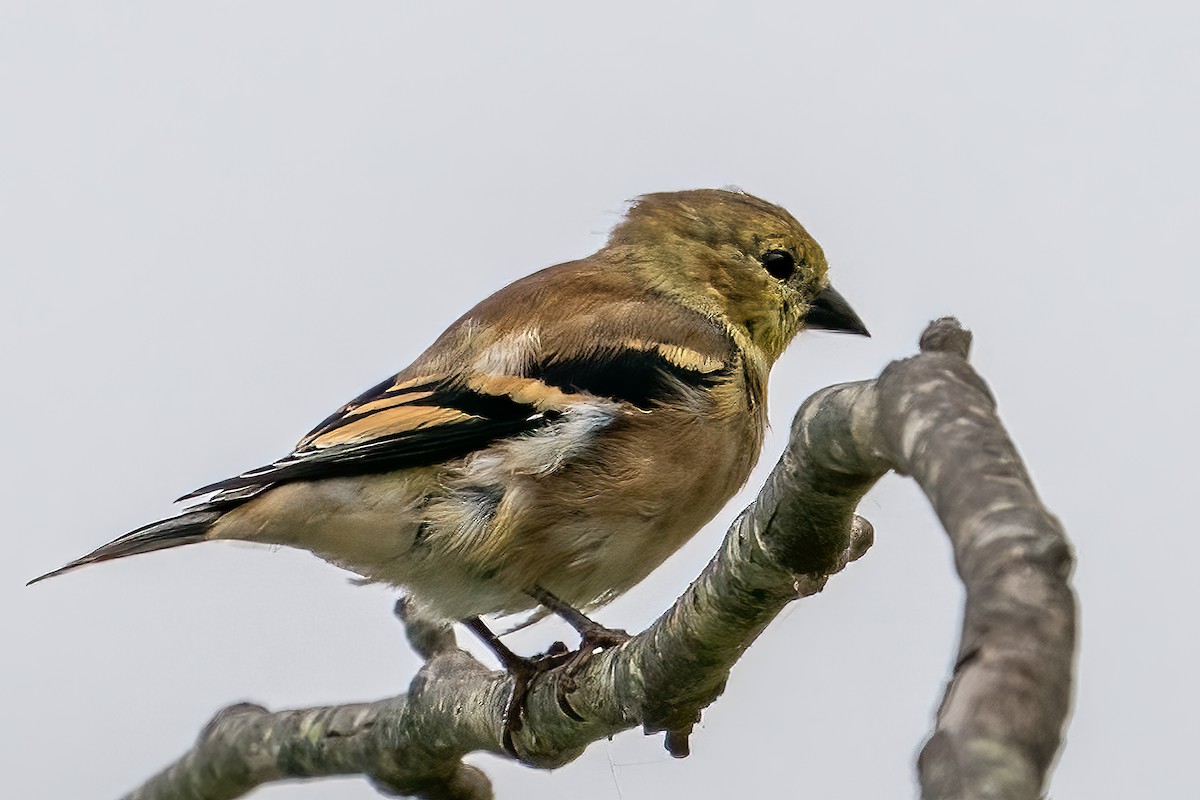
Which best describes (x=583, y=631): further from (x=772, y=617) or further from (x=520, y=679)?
(x=772, y=617)

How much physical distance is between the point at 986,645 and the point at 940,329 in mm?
1027

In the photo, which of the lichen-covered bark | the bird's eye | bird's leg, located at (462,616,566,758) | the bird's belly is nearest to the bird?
the bird's belly

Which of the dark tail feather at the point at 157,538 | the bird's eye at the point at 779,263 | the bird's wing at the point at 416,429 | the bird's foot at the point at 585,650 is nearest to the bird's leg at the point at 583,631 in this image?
the bird's foot at the point at 585,650

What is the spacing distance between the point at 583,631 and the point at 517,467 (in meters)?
0.56

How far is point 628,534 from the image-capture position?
461 cm

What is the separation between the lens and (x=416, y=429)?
4.57 m

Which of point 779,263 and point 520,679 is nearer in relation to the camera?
point 520,679

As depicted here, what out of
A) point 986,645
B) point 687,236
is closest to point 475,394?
point 687,236

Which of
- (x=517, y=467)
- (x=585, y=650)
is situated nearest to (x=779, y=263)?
(x=517, y=467)

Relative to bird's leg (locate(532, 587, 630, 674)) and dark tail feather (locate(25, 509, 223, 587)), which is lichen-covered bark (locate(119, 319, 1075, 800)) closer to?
bird's leg (locate(532, 587, 630, 674))

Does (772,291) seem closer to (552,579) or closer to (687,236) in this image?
(687,236)

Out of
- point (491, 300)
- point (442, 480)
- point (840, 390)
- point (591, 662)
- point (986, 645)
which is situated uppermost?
point (491, 300)

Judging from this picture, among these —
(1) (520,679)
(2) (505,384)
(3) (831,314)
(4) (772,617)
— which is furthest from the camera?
(3) (831,314)

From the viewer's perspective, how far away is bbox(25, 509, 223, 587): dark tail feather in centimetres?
439
